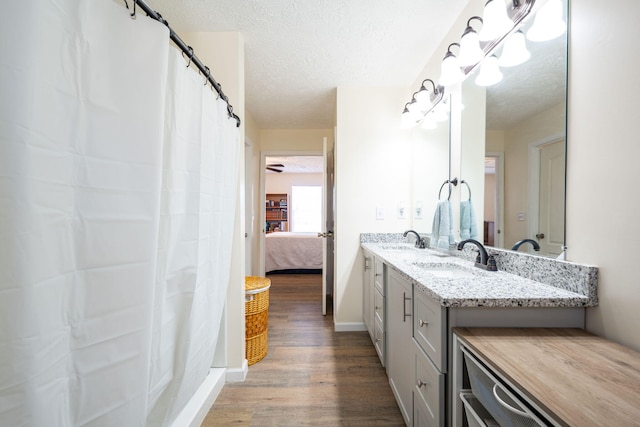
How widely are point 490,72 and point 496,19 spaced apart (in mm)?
252

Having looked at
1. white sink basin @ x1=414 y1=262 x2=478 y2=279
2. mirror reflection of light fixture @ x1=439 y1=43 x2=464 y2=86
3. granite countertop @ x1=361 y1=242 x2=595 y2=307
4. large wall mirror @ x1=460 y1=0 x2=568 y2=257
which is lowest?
white sink basin @ x1=414 y1=262 x2=478 y2=279

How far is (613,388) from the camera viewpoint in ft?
1.66

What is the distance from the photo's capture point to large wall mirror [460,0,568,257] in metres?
0.96

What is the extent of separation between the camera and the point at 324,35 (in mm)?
1654

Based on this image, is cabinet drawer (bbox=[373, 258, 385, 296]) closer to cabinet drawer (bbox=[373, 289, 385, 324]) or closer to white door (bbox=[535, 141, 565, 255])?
cabinet drawer (bbox=[373, 289, 385, 324])

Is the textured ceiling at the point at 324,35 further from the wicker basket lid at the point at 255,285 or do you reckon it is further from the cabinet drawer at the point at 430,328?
the wicker basket lid at the point at 255,285

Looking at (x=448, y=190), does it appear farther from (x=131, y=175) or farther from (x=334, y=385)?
(x=131, y=175)

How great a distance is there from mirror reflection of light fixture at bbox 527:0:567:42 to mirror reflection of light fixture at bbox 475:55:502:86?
0.83 ft

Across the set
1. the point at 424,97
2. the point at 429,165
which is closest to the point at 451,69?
the point at 424,97

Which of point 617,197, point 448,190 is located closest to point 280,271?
point 448,190

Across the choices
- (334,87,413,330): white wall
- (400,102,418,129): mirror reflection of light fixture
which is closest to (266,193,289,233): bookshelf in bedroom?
(334,87,413,330): white wall

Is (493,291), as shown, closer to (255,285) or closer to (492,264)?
(492,264)

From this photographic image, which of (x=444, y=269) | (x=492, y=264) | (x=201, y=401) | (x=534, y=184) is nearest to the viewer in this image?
(x=534, y=184)

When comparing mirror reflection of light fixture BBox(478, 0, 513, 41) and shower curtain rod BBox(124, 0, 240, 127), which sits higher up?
mirror reflection of light fixture BBox(478, 0, 513, 41)
